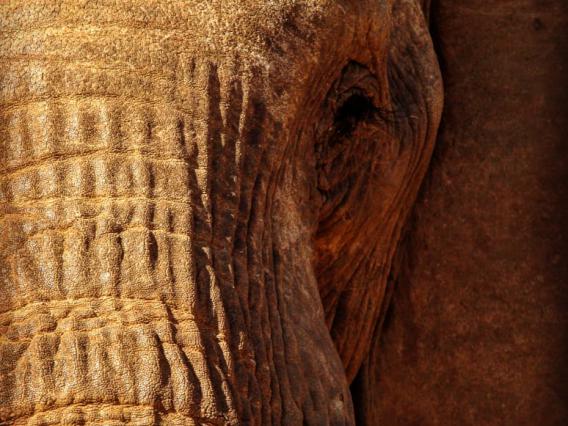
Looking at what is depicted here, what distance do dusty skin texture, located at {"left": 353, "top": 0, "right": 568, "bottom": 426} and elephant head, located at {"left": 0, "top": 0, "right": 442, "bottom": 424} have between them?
453 mm

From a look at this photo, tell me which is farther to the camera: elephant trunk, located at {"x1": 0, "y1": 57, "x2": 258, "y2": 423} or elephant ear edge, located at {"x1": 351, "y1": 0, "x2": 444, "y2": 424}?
elephant ear edge, located at {"x1": 351, "y1": 0, "x2": 444, "y2": 424}

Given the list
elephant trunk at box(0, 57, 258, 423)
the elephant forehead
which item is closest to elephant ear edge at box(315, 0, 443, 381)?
the elephant forehead

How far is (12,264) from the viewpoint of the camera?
221 centimetres

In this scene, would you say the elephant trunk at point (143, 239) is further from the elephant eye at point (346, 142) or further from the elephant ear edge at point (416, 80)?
the elephant ear edge at point (416, 80)

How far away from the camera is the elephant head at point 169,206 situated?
2.15 m

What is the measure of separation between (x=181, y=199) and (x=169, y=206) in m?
0.02

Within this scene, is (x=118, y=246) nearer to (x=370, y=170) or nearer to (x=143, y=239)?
(x=143, y=239)

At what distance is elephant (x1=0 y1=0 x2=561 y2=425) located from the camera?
2.16m

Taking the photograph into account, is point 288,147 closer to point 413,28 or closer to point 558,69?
point 413,28

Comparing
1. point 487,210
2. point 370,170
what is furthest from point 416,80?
point 487,210

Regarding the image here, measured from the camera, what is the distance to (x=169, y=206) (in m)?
2.25

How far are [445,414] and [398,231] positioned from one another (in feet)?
1.05

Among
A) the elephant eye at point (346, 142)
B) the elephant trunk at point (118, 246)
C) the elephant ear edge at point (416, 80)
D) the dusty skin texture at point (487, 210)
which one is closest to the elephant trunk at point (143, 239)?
the elephant trunk at point (118, 246)

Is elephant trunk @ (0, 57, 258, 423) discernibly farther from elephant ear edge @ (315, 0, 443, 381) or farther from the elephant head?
elephant ear edge @ (315, 0, 443, 381)
